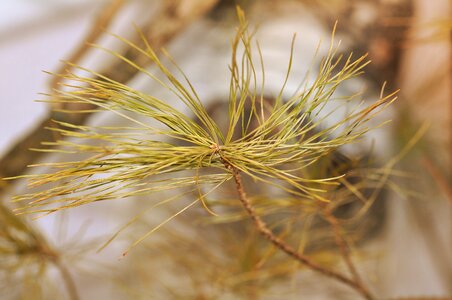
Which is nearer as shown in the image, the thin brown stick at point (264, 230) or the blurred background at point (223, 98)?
the thin brown stick at point (264, 230)

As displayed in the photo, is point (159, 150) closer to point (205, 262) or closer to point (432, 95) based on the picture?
point (205, 262)

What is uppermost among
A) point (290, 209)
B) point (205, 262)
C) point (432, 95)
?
point (432, 95)

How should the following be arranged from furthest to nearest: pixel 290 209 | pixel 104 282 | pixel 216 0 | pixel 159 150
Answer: pixel 104 282
pixel 216 0
pixel 290 209
pixel 159 150

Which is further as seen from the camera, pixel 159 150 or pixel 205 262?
pixel 205 262

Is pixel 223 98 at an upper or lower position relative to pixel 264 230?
upper

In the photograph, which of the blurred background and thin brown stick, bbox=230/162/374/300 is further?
the blurred background

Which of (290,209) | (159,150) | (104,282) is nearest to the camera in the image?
(159,150)

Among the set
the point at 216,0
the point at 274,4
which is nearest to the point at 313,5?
the point at 274,4

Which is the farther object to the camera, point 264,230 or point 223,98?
point 223,98
